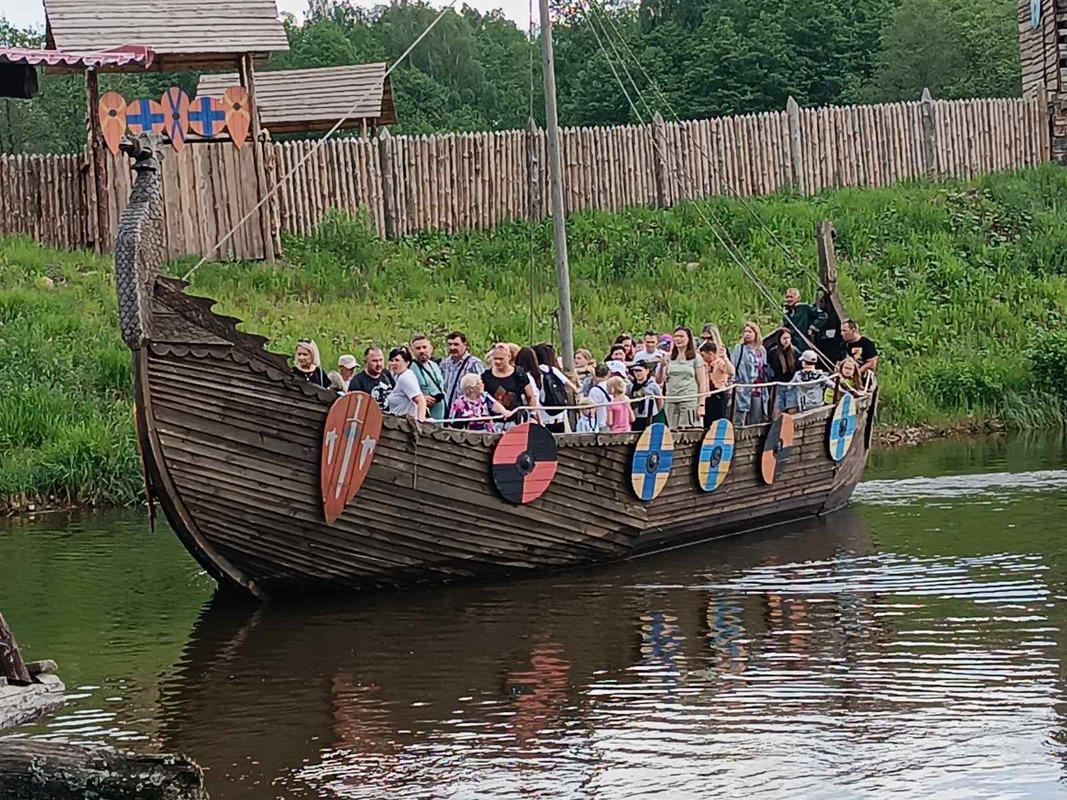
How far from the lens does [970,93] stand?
43.3 m

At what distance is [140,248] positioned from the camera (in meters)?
12.1

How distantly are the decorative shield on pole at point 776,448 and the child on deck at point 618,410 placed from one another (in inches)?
62.3

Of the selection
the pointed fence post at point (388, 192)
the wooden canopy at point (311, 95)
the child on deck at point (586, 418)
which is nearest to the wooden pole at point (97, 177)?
the pointed fence post at point (388, 192)

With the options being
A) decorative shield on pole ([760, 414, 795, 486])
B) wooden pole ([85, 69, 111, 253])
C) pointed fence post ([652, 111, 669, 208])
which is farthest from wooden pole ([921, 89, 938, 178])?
decorative shield on pole ([760, 414, 795, 486])

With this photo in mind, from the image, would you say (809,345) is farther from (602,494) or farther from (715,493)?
(602,494)

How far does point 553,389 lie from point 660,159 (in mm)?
13133

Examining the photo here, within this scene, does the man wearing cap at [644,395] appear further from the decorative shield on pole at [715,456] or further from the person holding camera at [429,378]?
the person holding camera at [429,378]

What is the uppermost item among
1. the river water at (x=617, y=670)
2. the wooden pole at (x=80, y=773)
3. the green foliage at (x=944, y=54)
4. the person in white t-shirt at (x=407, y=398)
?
the green foliage at (x=944, y=54)

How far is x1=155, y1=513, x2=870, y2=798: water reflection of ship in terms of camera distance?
9805 millimetres

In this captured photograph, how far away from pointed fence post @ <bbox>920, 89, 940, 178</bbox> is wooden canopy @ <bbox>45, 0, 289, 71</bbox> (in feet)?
33.9

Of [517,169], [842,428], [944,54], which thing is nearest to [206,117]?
[517,169]

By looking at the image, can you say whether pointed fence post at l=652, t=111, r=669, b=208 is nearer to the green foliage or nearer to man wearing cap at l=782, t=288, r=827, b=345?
man wearing cap at l=782, t=288, r=827, b=345

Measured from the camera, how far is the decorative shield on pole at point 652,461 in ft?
48.2

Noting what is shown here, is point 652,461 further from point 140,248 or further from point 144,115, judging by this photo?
point 144,115
